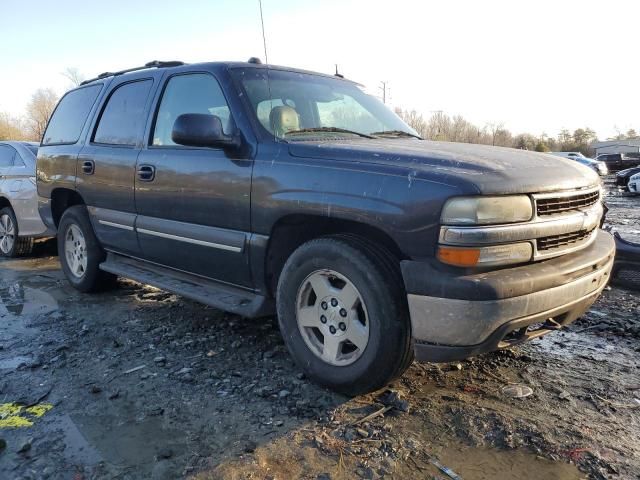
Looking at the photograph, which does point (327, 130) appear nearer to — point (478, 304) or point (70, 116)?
point (478, 304)

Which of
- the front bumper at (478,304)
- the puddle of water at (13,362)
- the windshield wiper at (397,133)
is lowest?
the puddle of water at (13,362)

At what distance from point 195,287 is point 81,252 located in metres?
2.01

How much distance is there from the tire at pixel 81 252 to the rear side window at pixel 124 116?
32.7 inches

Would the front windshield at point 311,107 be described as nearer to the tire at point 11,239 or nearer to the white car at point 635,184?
the tire at point 11,239

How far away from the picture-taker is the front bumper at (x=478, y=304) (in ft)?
7.82

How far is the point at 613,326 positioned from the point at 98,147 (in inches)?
180

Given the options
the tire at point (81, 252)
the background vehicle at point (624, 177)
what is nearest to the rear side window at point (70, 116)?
the tire at point (81, 252)

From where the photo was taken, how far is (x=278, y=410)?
2.82 meters

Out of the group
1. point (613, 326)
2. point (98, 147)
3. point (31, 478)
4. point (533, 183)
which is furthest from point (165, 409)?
point (613, 326)

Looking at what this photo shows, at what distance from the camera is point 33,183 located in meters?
6.96

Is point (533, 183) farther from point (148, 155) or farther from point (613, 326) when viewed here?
point (148, 155)

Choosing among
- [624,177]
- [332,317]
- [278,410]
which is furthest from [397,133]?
[624,177]

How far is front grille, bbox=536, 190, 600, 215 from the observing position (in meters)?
2.64

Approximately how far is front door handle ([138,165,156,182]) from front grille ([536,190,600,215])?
2718 mm
